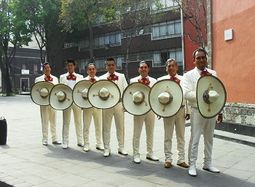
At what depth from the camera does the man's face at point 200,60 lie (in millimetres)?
6586

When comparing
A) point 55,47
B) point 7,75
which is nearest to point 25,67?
point 55,47

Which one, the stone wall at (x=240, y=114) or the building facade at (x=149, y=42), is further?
the building facade at (x=149, y=42)

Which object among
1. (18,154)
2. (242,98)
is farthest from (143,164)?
(242,98)

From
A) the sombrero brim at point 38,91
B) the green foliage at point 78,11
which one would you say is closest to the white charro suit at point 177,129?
Answer: the sombrero brim at point 38,91

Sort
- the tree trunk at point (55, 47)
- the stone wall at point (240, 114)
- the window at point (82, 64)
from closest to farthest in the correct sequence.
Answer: the stone wall at point (240, 114) → the tree trunk at point (55, 47) → the window at point (82, 64)

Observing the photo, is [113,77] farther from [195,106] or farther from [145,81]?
[195,106]

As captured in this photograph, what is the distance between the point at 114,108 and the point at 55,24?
35172 millimetres

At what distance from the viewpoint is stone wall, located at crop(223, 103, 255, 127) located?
34.1ft

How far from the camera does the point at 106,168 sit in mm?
7328

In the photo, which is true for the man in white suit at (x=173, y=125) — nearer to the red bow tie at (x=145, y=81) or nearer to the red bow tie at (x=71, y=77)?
the red bow tie at (x=145, y=81)

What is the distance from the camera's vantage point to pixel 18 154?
880 centimetres

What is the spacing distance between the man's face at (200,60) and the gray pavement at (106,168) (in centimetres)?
176

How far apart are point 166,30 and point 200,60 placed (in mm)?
33739

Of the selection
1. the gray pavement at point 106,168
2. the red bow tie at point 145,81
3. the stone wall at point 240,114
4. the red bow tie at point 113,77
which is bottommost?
the gray pavement at point 106,168
